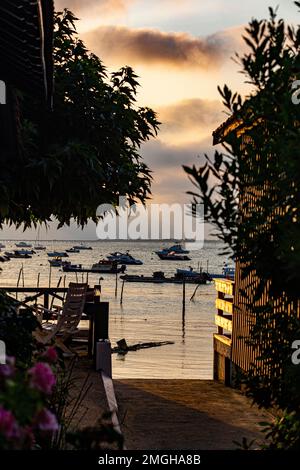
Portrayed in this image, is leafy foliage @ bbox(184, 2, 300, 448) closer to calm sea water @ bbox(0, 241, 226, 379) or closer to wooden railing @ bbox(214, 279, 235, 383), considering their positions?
calm sea water @ bbox(0, 241, 226, 379)

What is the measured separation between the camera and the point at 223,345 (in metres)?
15.7

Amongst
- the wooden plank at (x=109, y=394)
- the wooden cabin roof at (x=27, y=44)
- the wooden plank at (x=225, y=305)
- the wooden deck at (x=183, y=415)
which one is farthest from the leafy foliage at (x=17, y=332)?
the wooden plank at (x=225, y=305)

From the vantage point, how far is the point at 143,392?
13188 mm

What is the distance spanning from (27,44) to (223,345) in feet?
29.9

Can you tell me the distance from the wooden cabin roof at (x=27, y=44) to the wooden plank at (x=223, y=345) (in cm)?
702

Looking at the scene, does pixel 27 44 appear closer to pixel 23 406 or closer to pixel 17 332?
pixel 17 332

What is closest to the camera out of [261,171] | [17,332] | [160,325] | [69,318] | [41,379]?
[41,379]

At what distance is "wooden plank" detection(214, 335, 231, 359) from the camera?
1516 cm

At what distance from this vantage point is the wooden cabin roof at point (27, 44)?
6.63 metres

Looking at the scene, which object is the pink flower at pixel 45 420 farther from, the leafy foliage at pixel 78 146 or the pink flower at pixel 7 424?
the leafy foliage at pixel 78 146

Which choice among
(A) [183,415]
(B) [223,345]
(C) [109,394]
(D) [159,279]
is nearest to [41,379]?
(C) [109,394]

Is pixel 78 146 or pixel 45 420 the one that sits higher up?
pixel 78 146
